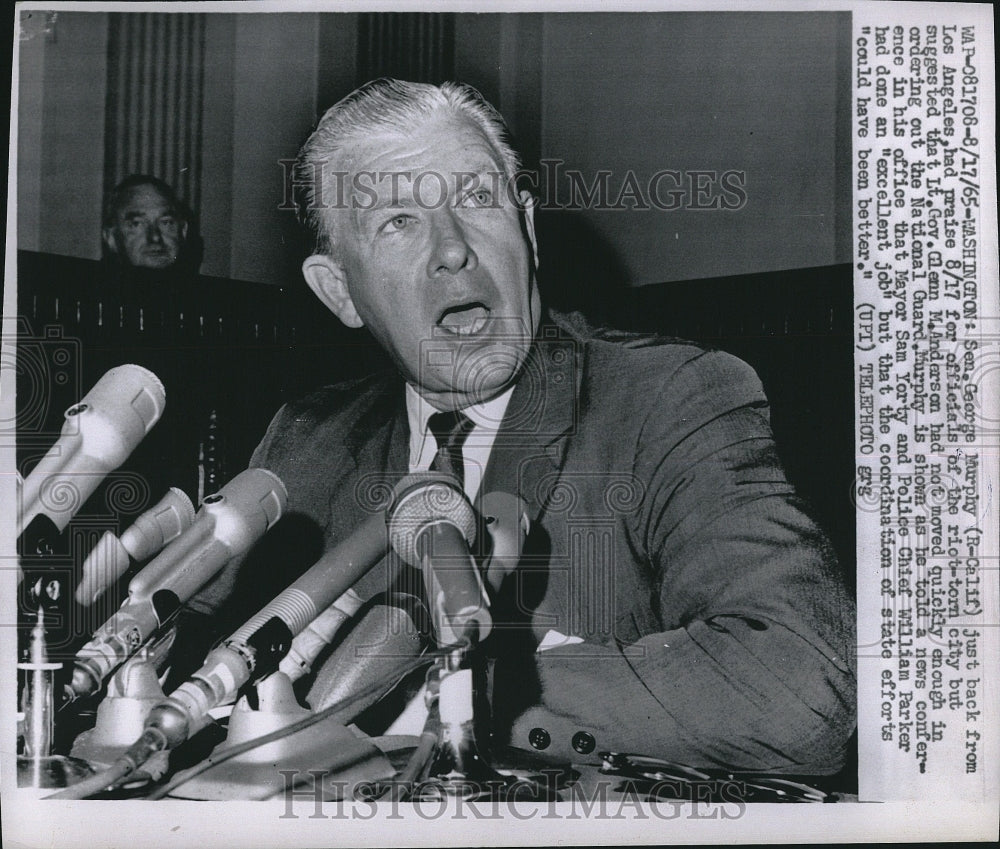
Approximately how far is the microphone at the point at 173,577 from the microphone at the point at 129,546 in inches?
0.7

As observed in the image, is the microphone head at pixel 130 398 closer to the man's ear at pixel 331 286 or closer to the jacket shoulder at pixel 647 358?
the man's ear at pixel 331 286

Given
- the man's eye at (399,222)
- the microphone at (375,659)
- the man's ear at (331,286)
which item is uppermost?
the man's eye at (399,222)

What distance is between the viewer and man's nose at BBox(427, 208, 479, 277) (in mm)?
1555

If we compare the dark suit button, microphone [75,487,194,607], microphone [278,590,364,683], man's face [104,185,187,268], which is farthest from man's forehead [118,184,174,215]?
the dark suit button

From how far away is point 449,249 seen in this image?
155 cm

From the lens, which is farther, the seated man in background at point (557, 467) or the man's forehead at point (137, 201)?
the man's forehead at point (137, 201)

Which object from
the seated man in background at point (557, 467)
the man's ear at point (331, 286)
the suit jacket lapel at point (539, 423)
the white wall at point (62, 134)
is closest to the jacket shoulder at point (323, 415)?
the seated man in background at point (557, 467)

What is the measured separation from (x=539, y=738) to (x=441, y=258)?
0.78m

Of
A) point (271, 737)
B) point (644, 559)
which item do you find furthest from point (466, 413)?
point (271, 737)

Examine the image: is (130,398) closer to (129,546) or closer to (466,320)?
(129,546)

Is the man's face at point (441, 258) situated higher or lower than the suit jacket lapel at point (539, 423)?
higher

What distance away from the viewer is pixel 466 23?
163cm

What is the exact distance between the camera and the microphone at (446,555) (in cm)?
154

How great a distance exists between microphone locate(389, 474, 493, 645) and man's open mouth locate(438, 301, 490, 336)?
0.25 m
